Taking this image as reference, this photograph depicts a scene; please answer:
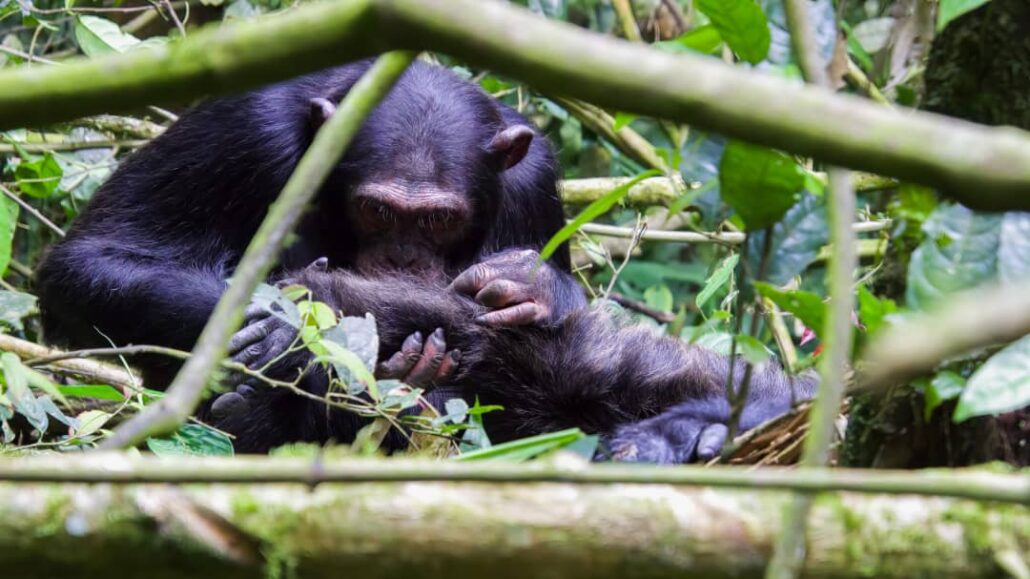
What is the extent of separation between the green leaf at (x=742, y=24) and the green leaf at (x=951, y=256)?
0.35m

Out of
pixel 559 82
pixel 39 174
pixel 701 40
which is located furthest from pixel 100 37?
pixel 559 82

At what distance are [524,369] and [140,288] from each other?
49.9 inches

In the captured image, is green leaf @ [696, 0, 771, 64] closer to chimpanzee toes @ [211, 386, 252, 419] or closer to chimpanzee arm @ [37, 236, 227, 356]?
chimpanzee toes @ [211, 386, 252, 419]

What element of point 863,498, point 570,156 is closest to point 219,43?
point 863,498

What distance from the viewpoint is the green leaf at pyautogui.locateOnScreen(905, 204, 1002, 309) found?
1.71 meters

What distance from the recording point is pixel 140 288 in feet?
12.5

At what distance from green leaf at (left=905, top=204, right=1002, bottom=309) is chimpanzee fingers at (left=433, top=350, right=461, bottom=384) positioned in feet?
5.50

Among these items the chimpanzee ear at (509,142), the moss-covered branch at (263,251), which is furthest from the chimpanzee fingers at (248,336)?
the moss-covered branch at (263,251)

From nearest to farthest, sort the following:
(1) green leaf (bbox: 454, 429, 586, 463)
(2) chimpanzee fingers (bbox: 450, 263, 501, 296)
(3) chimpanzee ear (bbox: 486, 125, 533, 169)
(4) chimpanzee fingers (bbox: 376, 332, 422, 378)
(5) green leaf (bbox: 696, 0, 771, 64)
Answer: (5) green leaf (bbox: 696, 0, 771, 64) < (1) green leaf (bbox: 454, 429, 586, 463) < (4) chimpanzee fingers (bbox: 376, 332, 422, 378) < (2) chimpanzee fingers (bbox: 450, 263, 501, 296) < (3) chimpanzee ear (bbox: 486, 125, 533, 169)

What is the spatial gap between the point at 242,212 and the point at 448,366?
1084mm

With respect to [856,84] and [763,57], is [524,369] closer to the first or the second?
[763,57]

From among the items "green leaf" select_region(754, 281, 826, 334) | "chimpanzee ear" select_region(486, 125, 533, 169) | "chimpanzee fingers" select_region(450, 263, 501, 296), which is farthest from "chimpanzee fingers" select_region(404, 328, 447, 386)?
"green leaf" select_region(754, 281, 826, 334)

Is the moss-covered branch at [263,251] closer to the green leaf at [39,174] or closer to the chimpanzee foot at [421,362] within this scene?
the chimpanzee foot at [421,362]

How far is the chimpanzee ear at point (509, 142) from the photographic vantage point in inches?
166
